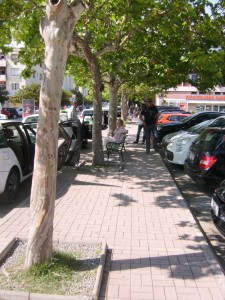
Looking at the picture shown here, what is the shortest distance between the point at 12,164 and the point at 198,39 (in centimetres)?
590

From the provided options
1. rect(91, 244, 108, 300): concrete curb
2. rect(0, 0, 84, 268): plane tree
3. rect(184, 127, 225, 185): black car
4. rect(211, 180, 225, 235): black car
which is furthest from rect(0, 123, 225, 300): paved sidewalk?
rect(0, 0, 84, 268): plane tree

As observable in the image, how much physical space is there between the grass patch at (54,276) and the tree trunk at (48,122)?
129mm

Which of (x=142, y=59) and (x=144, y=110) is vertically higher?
(x=142, y=59)

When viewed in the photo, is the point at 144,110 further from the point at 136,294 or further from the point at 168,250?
the point at 136,294

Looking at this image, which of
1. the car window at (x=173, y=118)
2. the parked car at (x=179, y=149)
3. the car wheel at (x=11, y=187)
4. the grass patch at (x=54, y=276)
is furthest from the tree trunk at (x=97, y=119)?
the car window at (x=173, y=118)

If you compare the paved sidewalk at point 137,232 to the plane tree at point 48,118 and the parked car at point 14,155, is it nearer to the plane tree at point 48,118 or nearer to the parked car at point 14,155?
the parked car at point 14,155

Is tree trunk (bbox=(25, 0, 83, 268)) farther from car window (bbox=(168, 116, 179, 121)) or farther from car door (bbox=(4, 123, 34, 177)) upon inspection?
car window (bbox=(168, 116, 179, 121))

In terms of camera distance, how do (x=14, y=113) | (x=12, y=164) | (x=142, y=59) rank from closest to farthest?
1. (x=12, y=164)
2. (x=142, y=59)
3. (x=14, y=113)

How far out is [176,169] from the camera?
37.6ft

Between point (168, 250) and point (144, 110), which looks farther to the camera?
point (144, 110)

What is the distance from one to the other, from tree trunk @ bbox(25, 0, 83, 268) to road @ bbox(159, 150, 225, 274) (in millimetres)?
2296

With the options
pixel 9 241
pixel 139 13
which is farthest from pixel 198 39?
pixel 9 241

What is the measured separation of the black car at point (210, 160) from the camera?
24.6ft

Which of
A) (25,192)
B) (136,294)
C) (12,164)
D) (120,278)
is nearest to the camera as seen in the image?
(136,294)
